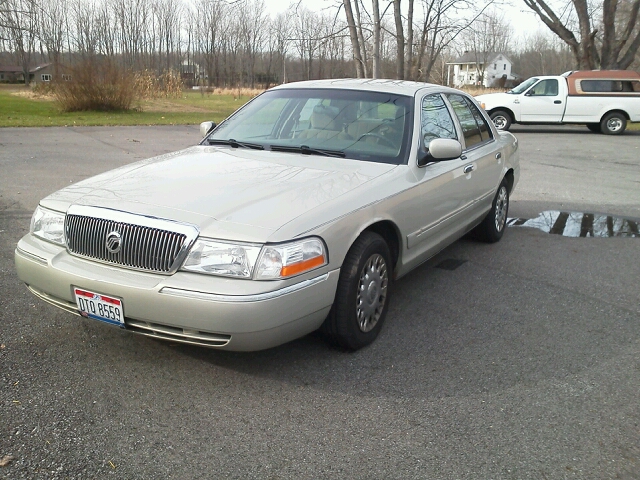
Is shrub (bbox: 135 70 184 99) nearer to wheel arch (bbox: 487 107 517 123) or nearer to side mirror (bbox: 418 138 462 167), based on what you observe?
wheel arch (bbox: 487 107 517 123)

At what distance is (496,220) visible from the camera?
21.4ft

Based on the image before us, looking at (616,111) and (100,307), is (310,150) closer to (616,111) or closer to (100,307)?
(100,307)

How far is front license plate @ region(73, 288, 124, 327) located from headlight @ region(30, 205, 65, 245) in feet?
1.50

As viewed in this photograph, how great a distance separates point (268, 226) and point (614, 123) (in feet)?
67.5

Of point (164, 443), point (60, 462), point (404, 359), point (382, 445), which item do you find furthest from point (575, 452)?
point (60, 462)

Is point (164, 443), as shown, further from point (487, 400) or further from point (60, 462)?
point (487, 400)

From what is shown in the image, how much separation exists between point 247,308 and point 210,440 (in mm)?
634

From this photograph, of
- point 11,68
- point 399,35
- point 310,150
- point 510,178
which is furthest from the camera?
point 11,68

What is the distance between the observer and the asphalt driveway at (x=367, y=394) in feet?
9.01

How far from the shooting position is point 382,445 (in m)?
2.88

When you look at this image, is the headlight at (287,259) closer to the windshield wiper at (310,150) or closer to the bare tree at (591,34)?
the windshield wiper at (310,150)

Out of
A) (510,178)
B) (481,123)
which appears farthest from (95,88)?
(481,123)

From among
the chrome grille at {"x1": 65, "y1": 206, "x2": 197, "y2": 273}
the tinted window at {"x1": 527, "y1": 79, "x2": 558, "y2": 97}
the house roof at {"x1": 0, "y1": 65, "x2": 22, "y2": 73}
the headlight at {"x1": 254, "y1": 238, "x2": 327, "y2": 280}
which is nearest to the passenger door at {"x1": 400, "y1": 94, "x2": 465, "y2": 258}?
the headlight at {"x1": 254, "y1": 238, "x2": 327, "y2": 280}

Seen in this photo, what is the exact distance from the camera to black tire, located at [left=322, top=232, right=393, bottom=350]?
360 centimetres
